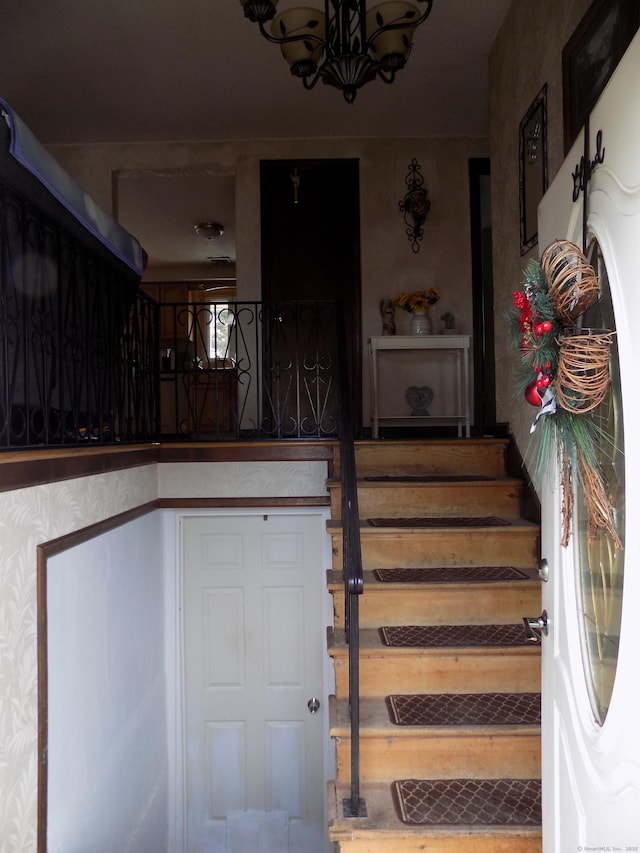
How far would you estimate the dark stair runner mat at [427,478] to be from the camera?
338 centimetres

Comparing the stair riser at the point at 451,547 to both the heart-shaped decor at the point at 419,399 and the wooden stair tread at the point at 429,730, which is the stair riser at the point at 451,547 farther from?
the heart-shaped decor at the point at 419,399

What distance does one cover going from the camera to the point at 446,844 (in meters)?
1.91

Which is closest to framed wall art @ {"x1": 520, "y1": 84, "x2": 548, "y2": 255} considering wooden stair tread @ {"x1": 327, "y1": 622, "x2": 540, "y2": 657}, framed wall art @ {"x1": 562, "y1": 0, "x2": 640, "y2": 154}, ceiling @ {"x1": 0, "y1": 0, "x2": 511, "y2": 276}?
framed wall art @ {"x1": 562, "y1": 0, "x2": 640, "y2": 154}

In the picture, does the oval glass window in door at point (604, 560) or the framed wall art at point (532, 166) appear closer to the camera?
the oval glass window in door at point (604, 560)

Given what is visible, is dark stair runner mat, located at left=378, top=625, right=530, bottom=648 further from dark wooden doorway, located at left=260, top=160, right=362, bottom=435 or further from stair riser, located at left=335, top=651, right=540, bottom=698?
dark wooden doorway, located at left=260, top=160, right=362, bottom=435

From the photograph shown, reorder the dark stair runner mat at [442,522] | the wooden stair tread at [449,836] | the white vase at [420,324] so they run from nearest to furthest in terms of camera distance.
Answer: the wooden stair tread at [449,836]
the dark stair runner mat at [442,522]
the white vase at [420,324]

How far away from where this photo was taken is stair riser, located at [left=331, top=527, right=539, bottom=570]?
2.97 m

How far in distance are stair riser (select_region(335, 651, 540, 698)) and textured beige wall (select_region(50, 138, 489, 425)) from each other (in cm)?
310

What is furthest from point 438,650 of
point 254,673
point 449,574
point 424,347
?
point 424,347

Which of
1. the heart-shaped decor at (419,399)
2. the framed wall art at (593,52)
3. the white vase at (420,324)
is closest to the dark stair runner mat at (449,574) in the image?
the framed wall art at (593,52)

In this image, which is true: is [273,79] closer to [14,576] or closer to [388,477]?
[388,477]

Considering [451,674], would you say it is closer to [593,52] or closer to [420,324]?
[593,52]

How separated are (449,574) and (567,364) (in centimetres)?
181

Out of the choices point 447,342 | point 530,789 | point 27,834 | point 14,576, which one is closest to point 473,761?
point 530,789
